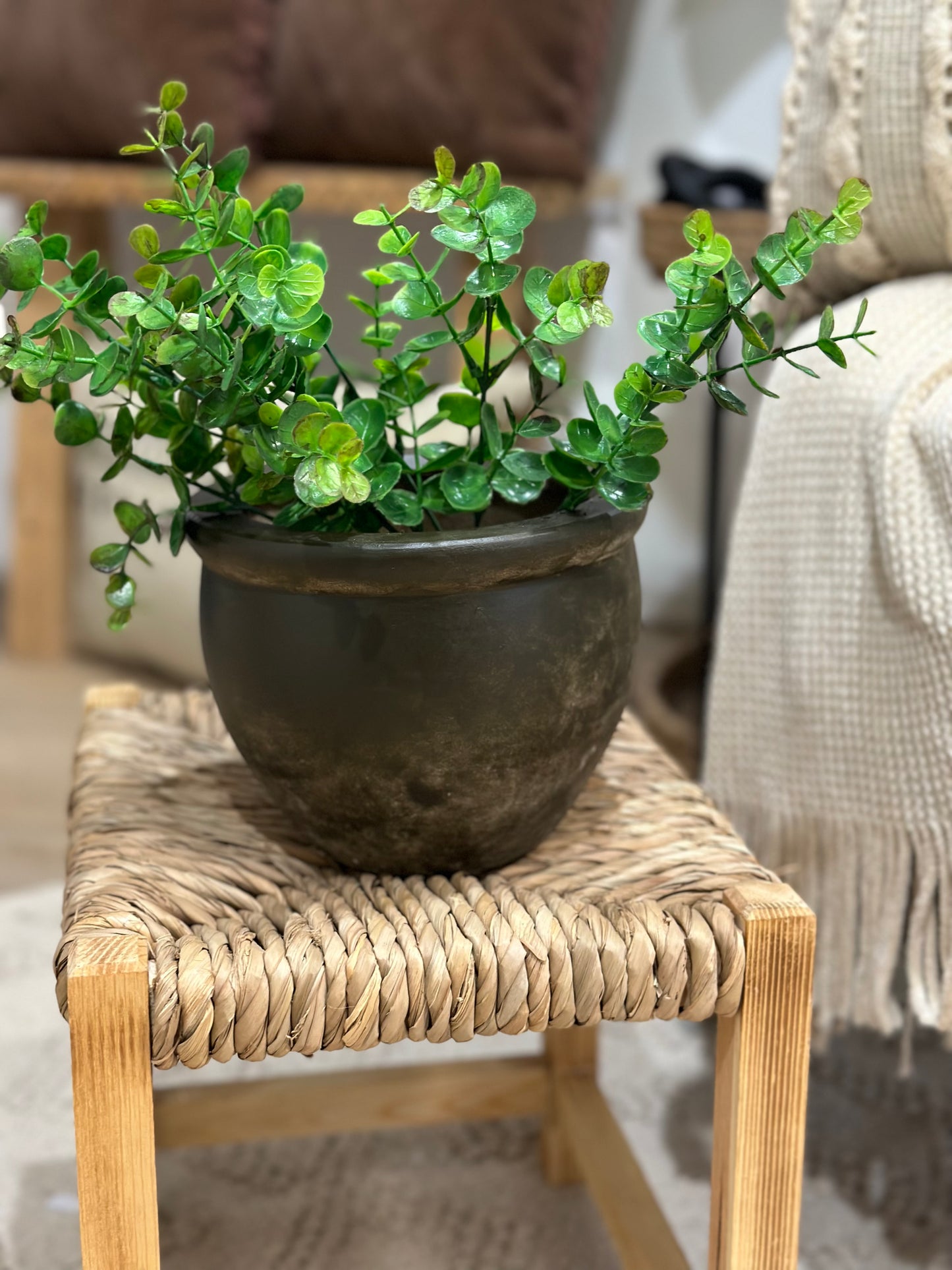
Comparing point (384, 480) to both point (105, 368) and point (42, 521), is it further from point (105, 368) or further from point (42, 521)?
point (42, 521)

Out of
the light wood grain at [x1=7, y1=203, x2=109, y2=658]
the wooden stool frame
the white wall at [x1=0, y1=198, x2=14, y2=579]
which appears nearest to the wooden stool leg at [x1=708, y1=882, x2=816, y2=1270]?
the wooden stool frame

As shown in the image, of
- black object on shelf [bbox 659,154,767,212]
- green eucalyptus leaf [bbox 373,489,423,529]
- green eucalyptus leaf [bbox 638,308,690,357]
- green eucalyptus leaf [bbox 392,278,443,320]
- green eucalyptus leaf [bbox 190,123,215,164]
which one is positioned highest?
black object on shelf [bbox 659,154,767,212]

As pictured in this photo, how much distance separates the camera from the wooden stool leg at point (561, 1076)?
84 cm

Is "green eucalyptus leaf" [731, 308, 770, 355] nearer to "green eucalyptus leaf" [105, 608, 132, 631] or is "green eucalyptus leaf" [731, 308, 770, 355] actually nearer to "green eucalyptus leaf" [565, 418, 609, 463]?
"green eucalyptus leaf" [565, 418, 609, 463]

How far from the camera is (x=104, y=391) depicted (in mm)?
510

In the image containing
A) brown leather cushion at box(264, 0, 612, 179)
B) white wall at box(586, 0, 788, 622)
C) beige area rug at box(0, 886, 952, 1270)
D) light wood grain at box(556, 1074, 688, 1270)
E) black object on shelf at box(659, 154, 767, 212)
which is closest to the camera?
light wood grain at box(556, 1074, 688, 1270)

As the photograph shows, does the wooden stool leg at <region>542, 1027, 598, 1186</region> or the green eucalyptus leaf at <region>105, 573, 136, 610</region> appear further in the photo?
the wooden stool leg at <region>542, 1027, 598, 1186</region>

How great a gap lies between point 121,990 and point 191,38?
137 cm

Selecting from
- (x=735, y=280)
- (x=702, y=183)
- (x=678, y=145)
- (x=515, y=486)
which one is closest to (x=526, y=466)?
(x=515, y=486)

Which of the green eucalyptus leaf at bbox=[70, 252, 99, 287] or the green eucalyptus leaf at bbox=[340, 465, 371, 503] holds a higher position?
the green eucalyptus leaf at bbox=[70, 252, 99, 287]

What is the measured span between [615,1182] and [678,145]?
1.41 meters

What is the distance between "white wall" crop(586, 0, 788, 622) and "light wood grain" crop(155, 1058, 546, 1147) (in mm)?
1055

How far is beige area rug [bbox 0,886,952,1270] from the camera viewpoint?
795 millimetres

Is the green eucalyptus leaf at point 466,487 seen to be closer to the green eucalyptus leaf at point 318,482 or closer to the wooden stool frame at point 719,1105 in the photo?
the green eucalyptus leaf at point 318,482
